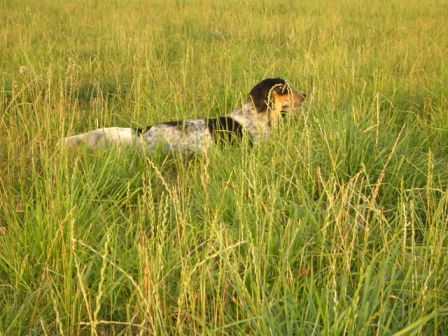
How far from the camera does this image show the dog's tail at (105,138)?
3.92 m

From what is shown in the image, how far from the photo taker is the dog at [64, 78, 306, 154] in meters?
3.99

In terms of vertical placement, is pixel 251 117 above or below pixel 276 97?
below

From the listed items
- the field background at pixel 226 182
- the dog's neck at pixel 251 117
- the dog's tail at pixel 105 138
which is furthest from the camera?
the dog's neck at pixel 251 117

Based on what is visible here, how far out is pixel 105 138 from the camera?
3.94 m

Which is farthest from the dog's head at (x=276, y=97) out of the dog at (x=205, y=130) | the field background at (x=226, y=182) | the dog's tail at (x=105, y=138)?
the dog's tail at (x=105, y=138)

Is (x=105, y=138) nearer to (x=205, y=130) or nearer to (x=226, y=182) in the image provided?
(x=205, y=130)

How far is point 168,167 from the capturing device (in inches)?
161

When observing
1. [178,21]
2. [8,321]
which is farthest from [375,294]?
[178,21]

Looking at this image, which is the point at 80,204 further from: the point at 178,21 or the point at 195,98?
the point at 178,21

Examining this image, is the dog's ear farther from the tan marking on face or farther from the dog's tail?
the dog's tail

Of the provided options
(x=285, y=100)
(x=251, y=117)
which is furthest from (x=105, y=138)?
(x=285, y=100)

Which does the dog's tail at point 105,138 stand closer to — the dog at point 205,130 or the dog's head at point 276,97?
the dog at point 205,130

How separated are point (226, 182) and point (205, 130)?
1901 mm

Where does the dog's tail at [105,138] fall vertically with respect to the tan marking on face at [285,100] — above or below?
below
